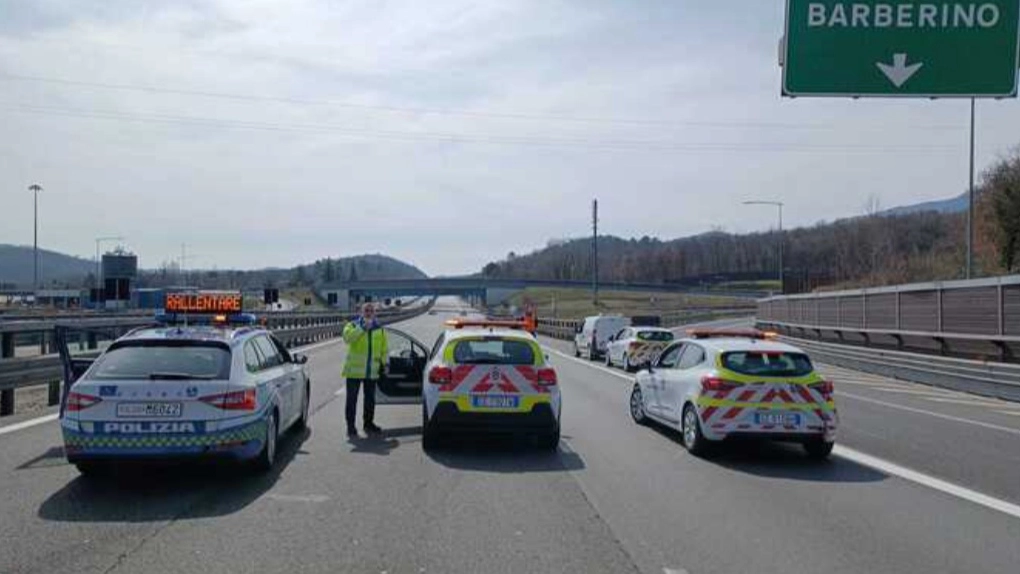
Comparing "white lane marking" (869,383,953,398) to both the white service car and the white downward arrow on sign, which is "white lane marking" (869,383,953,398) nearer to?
the white downward arrow on sign

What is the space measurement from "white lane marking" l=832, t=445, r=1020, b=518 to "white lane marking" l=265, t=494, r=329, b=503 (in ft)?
20.2

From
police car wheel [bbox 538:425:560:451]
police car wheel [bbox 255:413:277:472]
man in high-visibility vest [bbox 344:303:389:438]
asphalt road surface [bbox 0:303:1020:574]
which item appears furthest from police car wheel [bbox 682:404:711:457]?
police car wheel [bbox 255:413:277:472]

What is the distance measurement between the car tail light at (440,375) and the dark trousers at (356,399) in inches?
72.7

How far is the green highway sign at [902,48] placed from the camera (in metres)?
16.9

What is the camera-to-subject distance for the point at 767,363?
12.3 meters

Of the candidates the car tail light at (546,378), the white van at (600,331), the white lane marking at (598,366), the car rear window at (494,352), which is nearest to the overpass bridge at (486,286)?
the white lane marking at (598,366)

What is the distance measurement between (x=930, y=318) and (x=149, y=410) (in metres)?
25.9

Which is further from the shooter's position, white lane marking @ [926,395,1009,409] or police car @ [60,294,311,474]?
white lane marking @ [926,395,1009,409]

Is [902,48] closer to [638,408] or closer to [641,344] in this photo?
[638,408]

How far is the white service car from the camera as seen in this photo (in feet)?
30.9

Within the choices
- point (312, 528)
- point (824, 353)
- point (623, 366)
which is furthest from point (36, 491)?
point (824, 353)

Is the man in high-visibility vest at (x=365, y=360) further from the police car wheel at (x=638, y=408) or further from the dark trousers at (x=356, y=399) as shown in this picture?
the police car wheel at (x=638, y=408)

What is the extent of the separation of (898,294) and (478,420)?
24.1 metres

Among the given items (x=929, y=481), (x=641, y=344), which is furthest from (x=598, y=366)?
(x=929, y=481)
